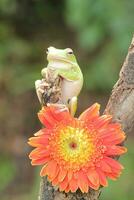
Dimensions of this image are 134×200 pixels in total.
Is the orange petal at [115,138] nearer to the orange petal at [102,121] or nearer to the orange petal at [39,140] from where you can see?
the orange petal at [102,121]

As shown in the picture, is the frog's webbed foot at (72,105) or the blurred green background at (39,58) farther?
the blurred green background at (39,58)

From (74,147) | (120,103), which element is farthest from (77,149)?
(120,103)

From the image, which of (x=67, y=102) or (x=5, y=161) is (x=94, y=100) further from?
(x=67, y=102)

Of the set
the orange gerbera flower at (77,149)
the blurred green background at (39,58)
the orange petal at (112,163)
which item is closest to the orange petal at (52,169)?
the orange gerbera flower at (77,149)

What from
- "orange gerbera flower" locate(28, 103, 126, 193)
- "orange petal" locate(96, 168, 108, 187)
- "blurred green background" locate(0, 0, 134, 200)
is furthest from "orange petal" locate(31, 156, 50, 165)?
"blurred green background" locate(0, 0, 134, 200)

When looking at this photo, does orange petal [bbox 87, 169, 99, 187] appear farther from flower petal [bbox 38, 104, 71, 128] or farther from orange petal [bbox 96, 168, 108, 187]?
flower petal [bbox 38, 104, 71, 128]
